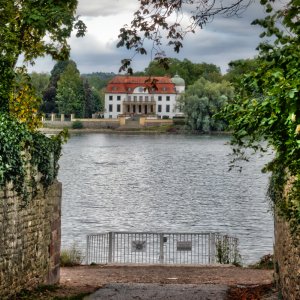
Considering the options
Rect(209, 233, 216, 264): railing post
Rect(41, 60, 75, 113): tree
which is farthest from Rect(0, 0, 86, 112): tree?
Rect(41, 60, 75, 113): tree

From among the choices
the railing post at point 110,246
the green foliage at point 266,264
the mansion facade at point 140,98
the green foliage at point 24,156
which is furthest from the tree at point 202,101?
the green foliage at point 24,156

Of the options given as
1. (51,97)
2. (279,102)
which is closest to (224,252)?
(279,102)

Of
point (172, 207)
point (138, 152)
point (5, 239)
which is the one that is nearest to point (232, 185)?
point (172, 207)

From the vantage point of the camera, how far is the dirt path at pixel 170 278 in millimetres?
16188

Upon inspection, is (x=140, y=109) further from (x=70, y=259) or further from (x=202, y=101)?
(x=70, y=259)

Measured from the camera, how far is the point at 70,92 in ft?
465

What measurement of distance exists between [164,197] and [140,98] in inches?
4645

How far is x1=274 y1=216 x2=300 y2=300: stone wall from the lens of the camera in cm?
1198

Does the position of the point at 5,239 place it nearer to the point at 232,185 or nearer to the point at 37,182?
the point at 37,182

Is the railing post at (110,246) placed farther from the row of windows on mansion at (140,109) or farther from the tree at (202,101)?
the row of windows on mansion at (140,109)

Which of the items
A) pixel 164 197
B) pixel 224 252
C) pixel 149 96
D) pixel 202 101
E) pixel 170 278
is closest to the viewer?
pixel 170 278

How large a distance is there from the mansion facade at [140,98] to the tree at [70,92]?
2067 centimetres

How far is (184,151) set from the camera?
105438mm

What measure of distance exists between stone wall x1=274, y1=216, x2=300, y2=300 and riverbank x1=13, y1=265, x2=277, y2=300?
0.62 m
